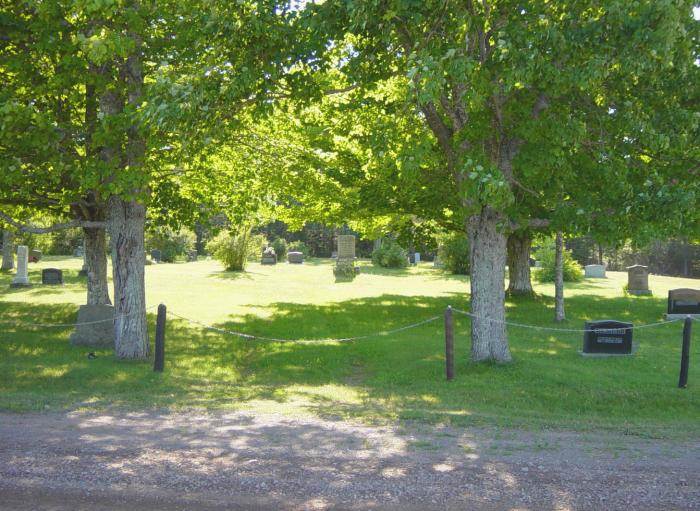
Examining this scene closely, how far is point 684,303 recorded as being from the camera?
20.8 m

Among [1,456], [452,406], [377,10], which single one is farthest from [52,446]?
[377,10]

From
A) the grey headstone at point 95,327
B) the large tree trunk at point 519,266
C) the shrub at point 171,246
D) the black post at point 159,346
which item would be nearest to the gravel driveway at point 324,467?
the black post at point 159,346

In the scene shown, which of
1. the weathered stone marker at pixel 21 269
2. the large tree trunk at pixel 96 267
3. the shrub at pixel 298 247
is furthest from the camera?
the shrub at pixel 298 247

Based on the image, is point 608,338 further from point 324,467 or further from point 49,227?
point 49,227

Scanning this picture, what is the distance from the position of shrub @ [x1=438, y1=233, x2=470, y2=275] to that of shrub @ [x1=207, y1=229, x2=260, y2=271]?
39.9 ft

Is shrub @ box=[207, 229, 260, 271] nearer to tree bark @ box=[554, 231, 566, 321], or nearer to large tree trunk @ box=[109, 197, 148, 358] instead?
tree bark @ box=[554, 231, 566, 321]

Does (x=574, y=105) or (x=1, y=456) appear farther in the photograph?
(x=574, y=105)

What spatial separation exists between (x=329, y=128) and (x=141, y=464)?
10.4 metres

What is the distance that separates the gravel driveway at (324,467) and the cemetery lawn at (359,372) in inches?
39.6

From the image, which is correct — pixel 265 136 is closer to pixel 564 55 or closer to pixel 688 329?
pixel 564 55

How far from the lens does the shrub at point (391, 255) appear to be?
45.7 metres

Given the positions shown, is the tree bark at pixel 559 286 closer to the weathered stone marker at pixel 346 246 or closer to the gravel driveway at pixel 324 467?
the gravel driveway at pixel 324 467

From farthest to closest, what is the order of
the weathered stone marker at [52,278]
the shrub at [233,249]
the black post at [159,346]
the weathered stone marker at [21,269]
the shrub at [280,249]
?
the shrub at [280,249] < the shrub at [233,249] < the weathered stone marker at [52,278] < the weathered stone marker at [21,269] < the black post at [159,346]

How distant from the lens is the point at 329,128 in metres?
15.4
